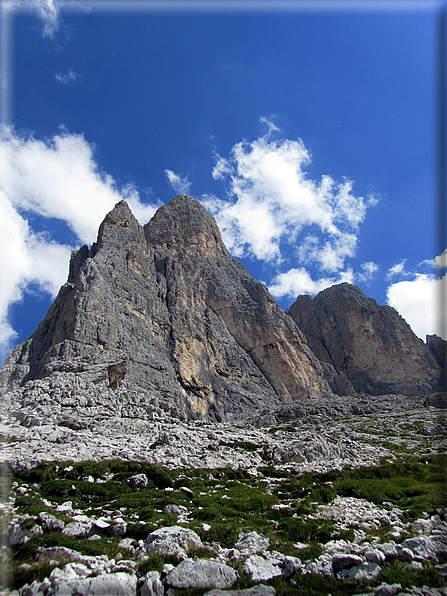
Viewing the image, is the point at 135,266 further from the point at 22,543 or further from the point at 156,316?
the point at 22,543

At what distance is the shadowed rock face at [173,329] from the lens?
163 ft

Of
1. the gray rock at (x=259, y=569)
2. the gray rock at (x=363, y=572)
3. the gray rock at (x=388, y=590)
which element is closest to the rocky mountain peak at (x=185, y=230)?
the gray rock at (x=259, y=569)

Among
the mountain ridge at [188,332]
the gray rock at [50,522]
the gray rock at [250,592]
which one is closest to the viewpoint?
the gray rock at [250,592]

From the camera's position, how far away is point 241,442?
91.9ft

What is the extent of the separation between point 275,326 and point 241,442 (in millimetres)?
73183

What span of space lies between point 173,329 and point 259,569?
62.7m

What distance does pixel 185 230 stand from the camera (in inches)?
4572

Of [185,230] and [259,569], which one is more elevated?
[185,230]

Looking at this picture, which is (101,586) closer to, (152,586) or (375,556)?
(152,586)

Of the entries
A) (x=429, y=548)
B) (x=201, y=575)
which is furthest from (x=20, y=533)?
(x=429, y=548)

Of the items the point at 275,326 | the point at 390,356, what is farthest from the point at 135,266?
the point at 390,356

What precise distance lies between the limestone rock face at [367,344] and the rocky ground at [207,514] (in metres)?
92.8

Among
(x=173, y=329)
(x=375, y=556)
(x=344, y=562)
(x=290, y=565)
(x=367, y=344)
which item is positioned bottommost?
(x=290, y=565)

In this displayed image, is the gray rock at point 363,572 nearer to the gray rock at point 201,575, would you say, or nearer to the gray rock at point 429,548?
the gray rock at point 429,548
